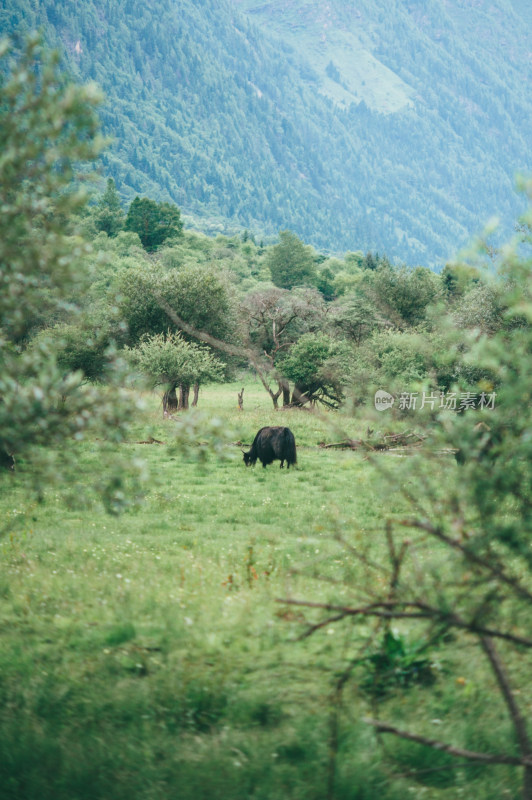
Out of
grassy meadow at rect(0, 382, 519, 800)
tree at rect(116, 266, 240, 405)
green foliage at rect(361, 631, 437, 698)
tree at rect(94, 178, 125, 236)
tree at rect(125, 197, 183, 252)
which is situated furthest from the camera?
tree at rect(94, 178, 125, 236)

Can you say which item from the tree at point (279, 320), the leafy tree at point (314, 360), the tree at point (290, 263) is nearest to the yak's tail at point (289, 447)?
the leafy tree at point (314, 360)

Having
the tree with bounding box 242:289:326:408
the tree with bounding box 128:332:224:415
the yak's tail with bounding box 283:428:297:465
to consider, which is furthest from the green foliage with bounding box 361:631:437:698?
the tree with bounding box 242:289:326:408

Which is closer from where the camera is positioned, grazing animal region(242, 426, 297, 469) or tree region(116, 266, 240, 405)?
grazing animal region(242, 426, 297, 469)

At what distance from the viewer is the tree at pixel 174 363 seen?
34.2 meters

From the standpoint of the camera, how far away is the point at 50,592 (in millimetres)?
8547

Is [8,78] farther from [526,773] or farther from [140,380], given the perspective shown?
[526,773]

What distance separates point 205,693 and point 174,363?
95.1 feet

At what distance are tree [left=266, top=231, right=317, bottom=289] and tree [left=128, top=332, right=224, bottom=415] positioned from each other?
8012 centimetres

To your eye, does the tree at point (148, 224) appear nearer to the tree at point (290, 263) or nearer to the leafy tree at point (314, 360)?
the tree at point (290, 263)

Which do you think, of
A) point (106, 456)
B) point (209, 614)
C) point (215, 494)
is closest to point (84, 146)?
point (106, 456)

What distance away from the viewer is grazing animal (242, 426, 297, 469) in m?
23.4

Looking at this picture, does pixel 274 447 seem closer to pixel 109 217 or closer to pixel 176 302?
pixel 176 302

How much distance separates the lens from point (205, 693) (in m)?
6.11

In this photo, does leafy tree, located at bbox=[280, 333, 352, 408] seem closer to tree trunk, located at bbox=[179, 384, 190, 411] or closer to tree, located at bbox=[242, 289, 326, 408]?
tree, located at bbox=[242, 289, 326, 408]
